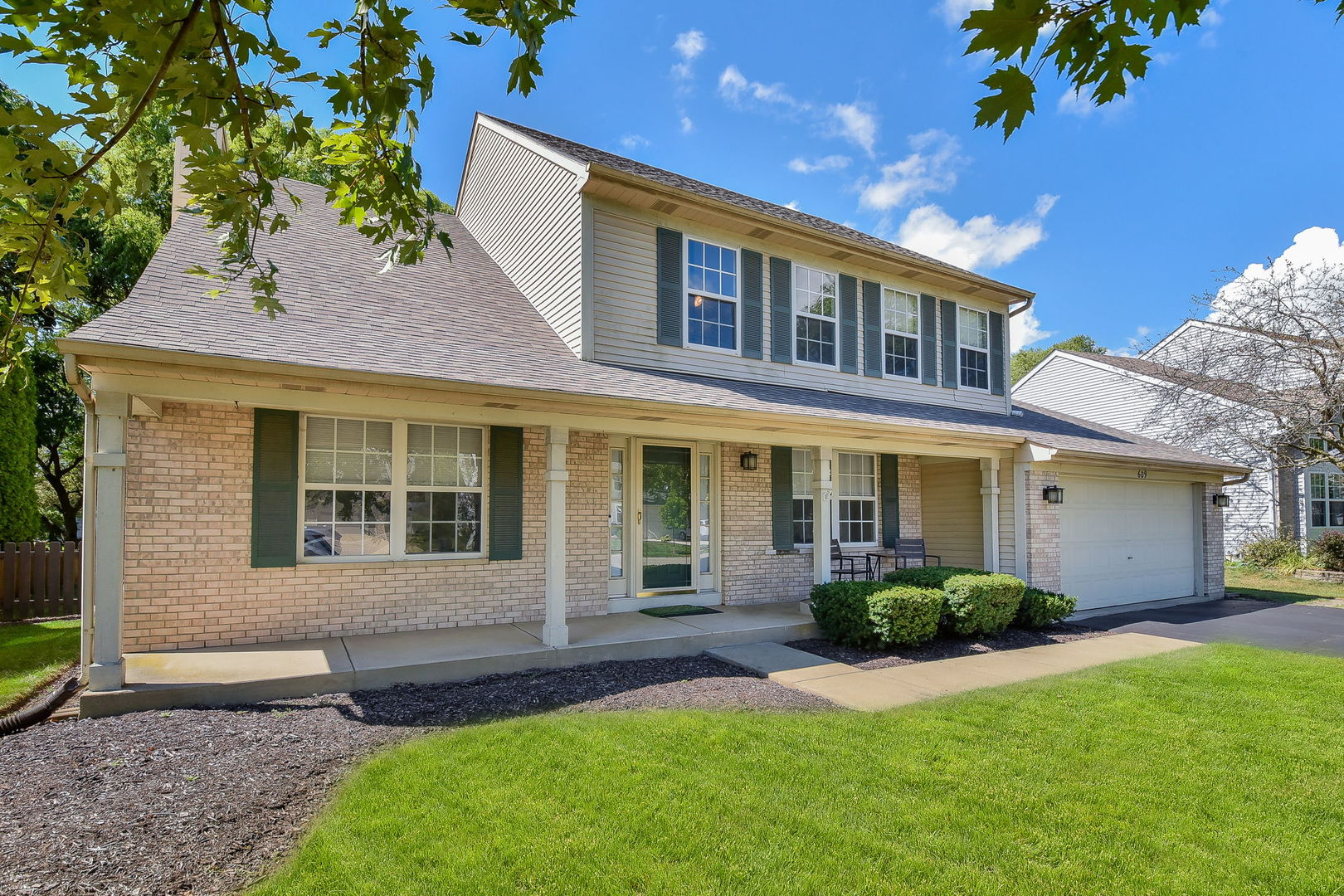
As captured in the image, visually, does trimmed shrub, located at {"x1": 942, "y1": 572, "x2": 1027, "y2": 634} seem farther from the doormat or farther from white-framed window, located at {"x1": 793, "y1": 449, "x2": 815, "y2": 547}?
the doormat

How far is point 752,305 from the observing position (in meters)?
9.70

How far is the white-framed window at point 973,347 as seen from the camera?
11984 mm

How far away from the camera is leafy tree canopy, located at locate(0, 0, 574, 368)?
2.09 m

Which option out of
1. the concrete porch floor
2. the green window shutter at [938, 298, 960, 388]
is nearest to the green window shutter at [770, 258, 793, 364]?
the green window shutter at [938, 298, 960, 388]

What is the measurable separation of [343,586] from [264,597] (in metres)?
0.69

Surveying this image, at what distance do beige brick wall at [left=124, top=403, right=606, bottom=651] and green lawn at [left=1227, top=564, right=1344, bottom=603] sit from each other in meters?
15.1

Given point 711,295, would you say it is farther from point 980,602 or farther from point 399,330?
point 980,602

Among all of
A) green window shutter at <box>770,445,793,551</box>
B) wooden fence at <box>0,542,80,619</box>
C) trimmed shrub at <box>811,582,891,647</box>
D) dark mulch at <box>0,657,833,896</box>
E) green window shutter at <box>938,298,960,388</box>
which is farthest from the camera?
green window shutter at <box>938,298,960,388</box>

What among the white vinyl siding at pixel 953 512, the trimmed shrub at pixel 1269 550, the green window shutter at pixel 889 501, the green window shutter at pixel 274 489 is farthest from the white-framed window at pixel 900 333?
the trimmed shrub at pixel 1269 550

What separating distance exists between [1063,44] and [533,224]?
8.79 meters

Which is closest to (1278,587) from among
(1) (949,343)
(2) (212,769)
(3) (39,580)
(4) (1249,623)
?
(4) (1249,623)

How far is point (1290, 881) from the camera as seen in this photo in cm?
313

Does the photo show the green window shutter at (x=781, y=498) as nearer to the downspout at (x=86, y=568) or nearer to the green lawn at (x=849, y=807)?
the green lawn at (x=849, y=807)

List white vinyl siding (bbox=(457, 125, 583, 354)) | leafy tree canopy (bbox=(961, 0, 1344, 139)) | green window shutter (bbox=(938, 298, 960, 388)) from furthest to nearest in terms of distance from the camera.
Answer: green window shutter (bbox=(938, 298, 960, 388)) < white vinyl siding (bbox=(457, 125, 583, 354)) < leafy tree canopy (bbox=(961, 0, 1344, 139))
